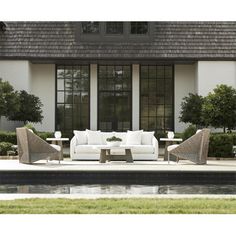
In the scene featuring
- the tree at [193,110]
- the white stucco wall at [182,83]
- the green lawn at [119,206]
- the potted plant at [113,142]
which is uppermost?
the white stucco wall at [182,83]

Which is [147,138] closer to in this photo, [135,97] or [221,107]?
[221,107]

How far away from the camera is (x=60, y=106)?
23203 millimetres

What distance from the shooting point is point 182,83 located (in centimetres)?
2300

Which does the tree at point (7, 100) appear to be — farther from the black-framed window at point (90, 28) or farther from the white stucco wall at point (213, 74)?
the white stucco wall at point (213, 74)

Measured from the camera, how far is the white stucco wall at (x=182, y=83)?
22906 millimetres

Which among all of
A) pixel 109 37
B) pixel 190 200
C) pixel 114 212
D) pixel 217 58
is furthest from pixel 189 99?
pixel 114 212

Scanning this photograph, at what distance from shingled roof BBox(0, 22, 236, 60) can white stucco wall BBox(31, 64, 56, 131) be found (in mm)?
1158

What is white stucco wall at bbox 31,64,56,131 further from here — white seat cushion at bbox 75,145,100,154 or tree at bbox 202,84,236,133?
white seat cushion at bbox 75,145,100,154

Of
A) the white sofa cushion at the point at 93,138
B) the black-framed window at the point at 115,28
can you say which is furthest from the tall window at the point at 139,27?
the white sofa cushion at the point at 93,138

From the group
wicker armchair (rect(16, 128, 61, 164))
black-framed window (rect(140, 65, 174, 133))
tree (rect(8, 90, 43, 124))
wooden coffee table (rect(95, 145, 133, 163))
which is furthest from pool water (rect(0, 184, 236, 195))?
black-framed window (rect(140, 65, 174, 133))

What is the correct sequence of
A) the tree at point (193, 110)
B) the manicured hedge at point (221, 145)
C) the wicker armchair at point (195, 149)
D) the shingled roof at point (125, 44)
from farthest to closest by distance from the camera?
1. the shingled roof at point (125, 44)
2. the tree at point (193, 110)
3. the manicured hedge at point (221, 145)
4. the wicker armchair at point (195, 149)

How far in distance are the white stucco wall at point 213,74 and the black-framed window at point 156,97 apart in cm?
144
